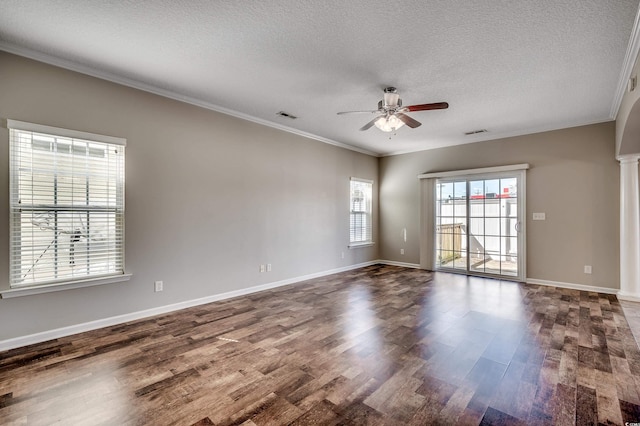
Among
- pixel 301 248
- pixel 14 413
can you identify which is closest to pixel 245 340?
pixel 14 413

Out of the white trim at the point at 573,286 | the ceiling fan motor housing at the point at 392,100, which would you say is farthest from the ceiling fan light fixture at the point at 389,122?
the white trim at the point at 573,286

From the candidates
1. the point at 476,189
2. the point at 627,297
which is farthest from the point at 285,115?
the point at 627,297

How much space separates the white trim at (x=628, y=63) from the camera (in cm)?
244

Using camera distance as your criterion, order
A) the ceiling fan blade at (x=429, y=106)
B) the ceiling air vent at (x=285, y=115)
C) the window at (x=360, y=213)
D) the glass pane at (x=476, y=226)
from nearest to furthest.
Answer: the ceiling fan blade at (x=429, y=106) → the ceiling air vent at (x=285, y=115) → the glass pane at (x=476, y=226) → the window at (x=360, y=213)

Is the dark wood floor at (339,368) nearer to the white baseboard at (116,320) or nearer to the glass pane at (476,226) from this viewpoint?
the white baseboard at (116,320)

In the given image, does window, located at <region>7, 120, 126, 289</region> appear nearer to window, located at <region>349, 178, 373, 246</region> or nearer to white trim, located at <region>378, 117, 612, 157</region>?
window, located at <region>349, 178, 373, 246</region>

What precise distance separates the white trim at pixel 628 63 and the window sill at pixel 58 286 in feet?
17.4

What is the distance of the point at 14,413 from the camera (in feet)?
6.19

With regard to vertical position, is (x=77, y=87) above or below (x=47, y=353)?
above

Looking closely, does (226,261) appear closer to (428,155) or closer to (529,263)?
(428,155)

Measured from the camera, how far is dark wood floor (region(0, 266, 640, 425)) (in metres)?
1.90

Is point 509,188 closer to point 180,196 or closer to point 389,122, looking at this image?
point 389,122

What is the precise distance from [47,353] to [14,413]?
986 millimetres

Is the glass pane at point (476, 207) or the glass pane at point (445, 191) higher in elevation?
the glass pane at point (445, 191)
